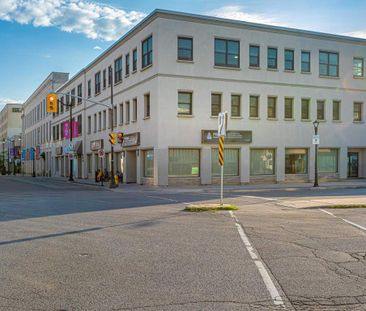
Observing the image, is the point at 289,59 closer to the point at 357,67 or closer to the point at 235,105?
the point at 235,105

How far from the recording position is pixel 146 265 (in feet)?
23.7

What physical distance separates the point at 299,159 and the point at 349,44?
11033 mm

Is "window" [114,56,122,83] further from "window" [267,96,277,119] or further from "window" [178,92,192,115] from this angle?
"window" [267,96,277,119]

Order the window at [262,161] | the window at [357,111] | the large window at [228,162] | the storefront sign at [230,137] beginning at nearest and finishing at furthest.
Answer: the storefront sign at [230,137], the large window at [228,162], the window at [262,161], the window at [357,111]

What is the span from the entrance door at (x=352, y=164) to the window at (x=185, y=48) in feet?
55.9

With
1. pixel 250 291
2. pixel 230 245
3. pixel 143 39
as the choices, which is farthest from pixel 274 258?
pixel 143 39

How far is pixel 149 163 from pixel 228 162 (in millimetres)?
6022

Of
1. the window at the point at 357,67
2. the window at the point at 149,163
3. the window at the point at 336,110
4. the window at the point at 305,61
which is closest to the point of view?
the window at the point at 149,163

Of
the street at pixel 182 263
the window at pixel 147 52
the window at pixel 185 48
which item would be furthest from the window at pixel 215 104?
the street at pixel 182 263

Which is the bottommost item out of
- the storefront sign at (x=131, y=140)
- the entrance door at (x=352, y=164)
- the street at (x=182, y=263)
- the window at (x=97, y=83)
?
the street at (x=182, y=263)

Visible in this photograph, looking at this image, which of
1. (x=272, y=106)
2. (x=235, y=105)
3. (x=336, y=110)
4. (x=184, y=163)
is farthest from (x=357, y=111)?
(x=184, y=163)

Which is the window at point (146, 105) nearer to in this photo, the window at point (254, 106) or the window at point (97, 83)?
the window at point (254, 106)

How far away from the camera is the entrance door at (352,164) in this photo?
3847cm

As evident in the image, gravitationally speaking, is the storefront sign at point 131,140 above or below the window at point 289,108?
below
